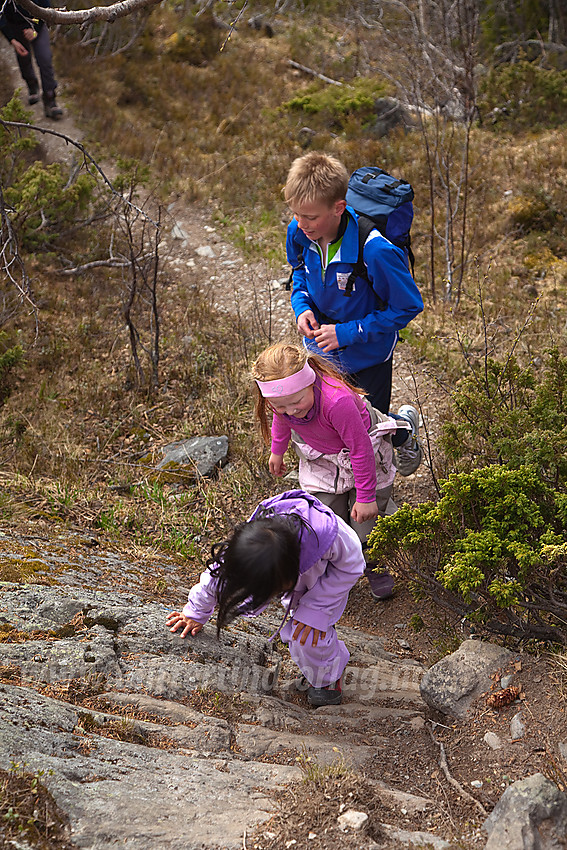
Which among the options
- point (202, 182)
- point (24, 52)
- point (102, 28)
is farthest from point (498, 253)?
point (102, 28)

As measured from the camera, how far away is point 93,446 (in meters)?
5.54

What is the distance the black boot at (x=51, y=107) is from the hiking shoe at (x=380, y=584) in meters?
9.39

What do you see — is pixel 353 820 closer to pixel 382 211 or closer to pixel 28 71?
pixel 382 211

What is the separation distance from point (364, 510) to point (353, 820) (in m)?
1.52

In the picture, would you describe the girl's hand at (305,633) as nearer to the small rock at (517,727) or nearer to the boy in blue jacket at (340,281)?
the small rock at (517,727)

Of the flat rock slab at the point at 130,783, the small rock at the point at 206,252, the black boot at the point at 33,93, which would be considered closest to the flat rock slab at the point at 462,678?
the flat rock slab at the point at 130,783

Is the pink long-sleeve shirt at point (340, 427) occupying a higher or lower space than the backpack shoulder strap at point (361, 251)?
lower

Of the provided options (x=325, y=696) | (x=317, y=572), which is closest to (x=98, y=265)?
(x=317, y=572)

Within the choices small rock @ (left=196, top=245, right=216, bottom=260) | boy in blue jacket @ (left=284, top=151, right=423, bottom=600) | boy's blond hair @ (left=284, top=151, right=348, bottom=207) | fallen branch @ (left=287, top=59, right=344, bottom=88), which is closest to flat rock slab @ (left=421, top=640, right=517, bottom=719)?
boy in blue jacket @ (left=284, top=151, right=423, bottom=600)

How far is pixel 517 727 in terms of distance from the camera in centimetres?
242

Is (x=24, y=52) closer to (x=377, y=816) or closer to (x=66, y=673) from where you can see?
(x=66, y=673)

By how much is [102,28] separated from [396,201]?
11.2 m

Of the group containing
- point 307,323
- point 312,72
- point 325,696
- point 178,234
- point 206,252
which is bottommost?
point 206,252

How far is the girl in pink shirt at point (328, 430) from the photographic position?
9.70 feet
